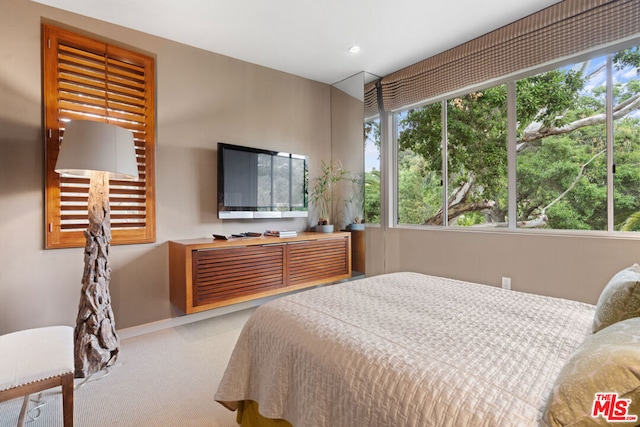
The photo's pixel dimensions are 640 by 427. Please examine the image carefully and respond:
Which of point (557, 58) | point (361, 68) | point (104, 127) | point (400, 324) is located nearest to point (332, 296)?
point (400, 324)

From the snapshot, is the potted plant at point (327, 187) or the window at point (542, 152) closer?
the window at point (542, 152)

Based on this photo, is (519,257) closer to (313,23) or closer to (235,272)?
(235,272)

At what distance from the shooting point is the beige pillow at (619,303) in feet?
3.32

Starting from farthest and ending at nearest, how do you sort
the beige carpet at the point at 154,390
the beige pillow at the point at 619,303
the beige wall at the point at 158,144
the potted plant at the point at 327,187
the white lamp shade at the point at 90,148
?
the potted plant at the point at 327,187 → the beige wall at the point at 158,144 → the white lamp shade at the point at 90,148 → the beige carpet at the point at 154,390 → the beige pillow at the point at 619,303

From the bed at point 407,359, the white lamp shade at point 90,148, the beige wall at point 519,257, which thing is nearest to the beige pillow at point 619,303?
the bed at point 407,359

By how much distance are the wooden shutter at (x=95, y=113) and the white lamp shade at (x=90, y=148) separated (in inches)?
19.6

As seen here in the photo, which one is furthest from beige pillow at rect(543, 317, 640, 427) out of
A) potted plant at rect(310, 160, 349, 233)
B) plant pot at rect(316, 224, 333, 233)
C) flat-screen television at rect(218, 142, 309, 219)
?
potted plant at rect(310, 160, 349, 233)

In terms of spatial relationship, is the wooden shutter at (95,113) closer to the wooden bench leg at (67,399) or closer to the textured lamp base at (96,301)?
the textured lamp base at (96,301)

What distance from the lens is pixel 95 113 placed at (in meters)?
2.51

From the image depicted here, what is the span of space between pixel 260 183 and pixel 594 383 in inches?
117

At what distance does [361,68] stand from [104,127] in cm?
269

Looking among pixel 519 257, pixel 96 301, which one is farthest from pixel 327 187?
pixel 96 301

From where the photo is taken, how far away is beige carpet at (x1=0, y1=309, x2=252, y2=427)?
161cm

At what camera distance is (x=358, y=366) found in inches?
38.2
